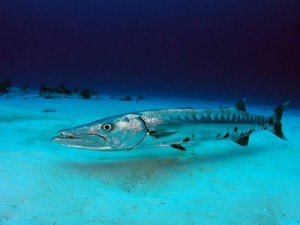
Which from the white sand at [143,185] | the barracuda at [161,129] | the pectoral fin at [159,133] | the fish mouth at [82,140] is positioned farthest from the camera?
the pectoral fin at [159,133]

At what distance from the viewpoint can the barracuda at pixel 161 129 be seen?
3.70 m

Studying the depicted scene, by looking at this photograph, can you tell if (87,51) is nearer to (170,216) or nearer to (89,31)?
(89,31)

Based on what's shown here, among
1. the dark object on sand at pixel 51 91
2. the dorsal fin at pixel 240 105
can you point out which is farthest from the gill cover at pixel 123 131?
the dark object on sand at pixel 51 91

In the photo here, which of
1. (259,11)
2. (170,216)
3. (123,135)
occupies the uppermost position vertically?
(259,11)

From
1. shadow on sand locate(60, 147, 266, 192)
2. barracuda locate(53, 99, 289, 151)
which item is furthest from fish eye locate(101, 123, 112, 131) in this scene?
shadow on sand locate(60, 147, 266, 192)

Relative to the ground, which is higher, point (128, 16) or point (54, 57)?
point (128, 16)

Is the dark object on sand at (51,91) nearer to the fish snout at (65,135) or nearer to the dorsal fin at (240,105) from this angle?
the dorsal fin at (240,105)

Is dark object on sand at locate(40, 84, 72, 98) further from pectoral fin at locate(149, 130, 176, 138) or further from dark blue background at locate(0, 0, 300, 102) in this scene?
dark blue background at locate(0, 0, 300, 102)

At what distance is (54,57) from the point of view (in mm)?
141000

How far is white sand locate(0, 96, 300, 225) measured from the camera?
2770 mm

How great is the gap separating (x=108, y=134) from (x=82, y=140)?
33 centimetres

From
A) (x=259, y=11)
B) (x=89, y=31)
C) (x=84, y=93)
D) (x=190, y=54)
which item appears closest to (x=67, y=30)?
(x=89, y=31)

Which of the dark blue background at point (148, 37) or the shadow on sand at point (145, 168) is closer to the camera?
the shadow on sand at point (145, 168)

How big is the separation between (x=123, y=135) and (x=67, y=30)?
160198 millimetres
